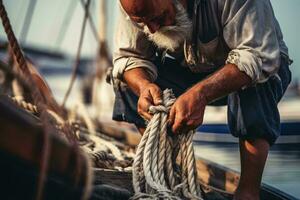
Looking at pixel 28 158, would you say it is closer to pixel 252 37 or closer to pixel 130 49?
pixel 252 37

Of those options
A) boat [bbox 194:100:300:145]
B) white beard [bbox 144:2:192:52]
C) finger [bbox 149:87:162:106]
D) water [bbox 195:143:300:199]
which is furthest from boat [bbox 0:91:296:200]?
boat [bbox 194:100:300:145]

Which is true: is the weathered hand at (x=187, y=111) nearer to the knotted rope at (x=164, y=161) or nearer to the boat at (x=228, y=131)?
the knotted rope at (x=164, y=161)

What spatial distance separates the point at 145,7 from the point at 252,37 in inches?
16.6

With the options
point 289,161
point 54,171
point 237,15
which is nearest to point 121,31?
point 237,15

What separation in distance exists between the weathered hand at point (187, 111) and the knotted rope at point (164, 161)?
0.11 feet

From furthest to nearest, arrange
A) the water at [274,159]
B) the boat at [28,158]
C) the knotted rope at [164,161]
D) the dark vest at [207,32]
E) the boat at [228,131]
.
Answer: the boat at [228,131]
the water at [274,159]
the dark vest at [207,32]
the knotted rope at [164,161]
the boat at [28,158]

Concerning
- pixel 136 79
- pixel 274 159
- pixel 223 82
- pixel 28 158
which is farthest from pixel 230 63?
pixel 274 159

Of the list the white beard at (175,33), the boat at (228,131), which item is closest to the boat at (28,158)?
the white beard at (175,33)

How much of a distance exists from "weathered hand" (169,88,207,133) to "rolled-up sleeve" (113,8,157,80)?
0.49 metres

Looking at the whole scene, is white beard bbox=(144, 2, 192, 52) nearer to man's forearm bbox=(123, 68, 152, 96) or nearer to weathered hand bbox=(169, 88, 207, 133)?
man's forearm bbox=(123, 68, 152, 96)

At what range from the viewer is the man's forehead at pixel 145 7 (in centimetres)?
196

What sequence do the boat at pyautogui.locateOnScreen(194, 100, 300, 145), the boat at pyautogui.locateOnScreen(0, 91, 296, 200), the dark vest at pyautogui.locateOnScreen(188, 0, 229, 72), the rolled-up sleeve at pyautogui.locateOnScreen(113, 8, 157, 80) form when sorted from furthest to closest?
the boat at pyautogui.locateOnScreen(194, 100, 300, 145), the rolled-up sleeve at pyautogui.locateOnScreen(113, 8, 157, 80), the dark vest at pyautogui.locateOnScreen(188, 0, 229, 72), the boat at pyautogui.locateOnScreen(0, 91, 296, 200)

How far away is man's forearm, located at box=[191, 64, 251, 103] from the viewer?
1.93 m

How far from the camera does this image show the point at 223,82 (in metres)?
1.94
